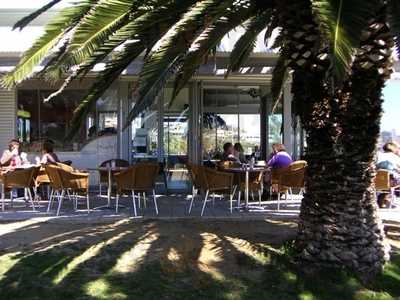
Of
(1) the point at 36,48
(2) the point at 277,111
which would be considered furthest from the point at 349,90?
(2) the point at 277,111

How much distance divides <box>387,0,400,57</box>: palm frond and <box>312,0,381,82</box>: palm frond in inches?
6.5

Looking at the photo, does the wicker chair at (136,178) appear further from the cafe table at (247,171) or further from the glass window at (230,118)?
the glass window at (230,118)

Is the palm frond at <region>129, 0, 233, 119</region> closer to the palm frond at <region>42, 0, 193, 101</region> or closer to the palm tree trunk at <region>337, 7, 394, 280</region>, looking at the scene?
the palm frond at <region>42, 0, 193, 101</region>

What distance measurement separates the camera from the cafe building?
14.9 meters

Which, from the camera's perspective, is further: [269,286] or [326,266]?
[326,266]

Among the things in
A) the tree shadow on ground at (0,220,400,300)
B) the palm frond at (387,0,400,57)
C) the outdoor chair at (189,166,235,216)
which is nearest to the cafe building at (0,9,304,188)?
the outdoor chair at (189,166,235,216)

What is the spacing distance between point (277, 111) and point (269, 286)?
31.9 feet

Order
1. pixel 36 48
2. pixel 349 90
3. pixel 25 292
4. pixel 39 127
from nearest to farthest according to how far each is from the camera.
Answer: pixel 25 292
pixel 349 90
pixel 36 48
pixel 39 127

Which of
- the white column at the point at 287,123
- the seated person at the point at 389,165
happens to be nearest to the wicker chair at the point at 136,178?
the seated person at the point at 389,165

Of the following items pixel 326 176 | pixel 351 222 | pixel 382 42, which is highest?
pixel 382 42

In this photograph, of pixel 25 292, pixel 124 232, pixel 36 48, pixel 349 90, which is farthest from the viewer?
pixel 124 232

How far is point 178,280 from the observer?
6176 mm

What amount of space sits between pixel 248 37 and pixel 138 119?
20.8ft

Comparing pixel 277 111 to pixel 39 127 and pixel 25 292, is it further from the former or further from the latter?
pixel 25 292
